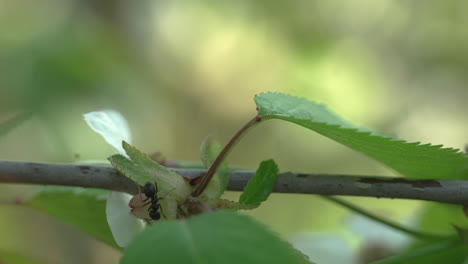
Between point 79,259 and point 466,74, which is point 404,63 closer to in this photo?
point 466,74

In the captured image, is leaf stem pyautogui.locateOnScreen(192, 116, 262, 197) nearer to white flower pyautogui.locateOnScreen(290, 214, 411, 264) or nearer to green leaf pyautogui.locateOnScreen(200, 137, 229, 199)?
green leaf pyautogui.locateOnScreen(200, 137, 229, 199)

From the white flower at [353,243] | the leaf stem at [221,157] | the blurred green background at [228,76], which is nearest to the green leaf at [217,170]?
the leaf stem at [221,157]

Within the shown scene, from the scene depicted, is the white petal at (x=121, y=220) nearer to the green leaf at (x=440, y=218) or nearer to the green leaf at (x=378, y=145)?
the green leaf at (x=378, y=145)

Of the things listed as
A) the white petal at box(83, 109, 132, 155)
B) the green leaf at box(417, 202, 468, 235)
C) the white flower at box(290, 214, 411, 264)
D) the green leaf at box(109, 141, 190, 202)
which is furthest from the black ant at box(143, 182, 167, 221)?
the white flower at box(290, 214, 411, 264)

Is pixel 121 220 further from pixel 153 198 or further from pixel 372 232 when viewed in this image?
pixel 372 232

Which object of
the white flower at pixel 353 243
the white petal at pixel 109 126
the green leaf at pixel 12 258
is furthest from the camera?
the white flower at pixel 353 243

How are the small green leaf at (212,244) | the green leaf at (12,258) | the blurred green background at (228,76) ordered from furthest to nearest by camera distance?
the blurred green background at (228,76) < the green leaf at (12,258) < the small green leaf at (212,244)

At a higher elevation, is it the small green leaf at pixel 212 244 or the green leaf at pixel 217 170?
the green leaf at pixel 217 170
